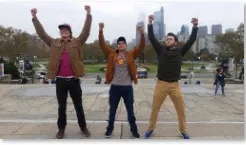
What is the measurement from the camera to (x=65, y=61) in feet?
14.0

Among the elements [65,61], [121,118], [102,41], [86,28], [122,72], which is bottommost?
[121,118]

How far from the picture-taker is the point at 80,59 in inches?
172

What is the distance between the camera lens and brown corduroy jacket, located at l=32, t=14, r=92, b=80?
4.26 m

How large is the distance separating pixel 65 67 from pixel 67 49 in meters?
0.28

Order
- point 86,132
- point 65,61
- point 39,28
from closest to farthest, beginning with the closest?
point 65,61
point 39,28
point 86,132

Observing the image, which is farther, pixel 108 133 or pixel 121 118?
pixel 121 118

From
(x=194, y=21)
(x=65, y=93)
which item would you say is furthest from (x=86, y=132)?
(x=194, y=21)

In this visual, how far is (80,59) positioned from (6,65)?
26.7 metres

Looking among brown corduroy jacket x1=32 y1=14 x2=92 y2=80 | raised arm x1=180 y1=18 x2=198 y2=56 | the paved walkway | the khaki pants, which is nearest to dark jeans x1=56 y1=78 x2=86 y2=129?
brown corduroy jacket x1=32 y1=14 x2=92 y2=80

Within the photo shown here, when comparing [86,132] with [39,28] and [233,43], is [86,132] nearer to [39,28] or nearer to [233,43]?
[39,28]

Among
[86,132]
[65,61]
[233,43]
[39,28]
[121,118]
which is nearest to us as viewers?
[65,61]

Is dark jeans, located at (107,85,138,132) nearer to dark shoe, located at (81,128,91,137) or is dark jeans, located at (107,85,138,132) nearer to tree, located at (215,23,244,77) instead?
dark shoe, located at (81,128,91,137)

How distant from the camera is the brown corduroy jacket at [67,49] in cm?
426

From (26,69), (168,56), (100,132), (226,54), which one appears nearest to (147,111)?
(100,132)
